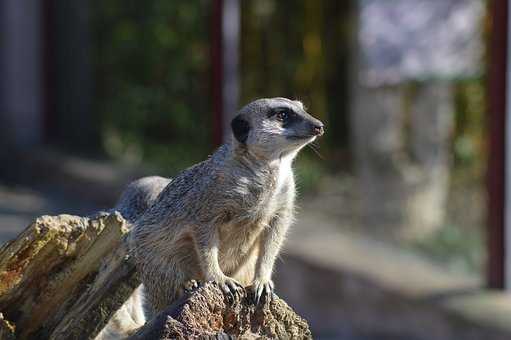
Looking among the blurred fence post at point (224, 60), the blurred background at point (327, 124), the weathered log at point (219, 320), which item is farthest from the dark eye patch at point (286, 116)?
the blurred fence post at point (224, 60)

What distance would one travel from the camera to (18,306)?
11.0ft

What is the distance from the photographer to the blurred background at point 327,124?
7188mm

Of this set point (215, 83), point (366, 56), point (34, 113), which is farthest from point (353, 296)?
point (34, 113)

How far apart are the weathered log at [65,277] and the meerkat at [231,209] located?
0.11 meters

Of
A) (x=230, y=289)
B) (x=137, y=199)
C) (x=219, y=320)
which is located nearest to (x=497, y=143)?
(x=137, y=199)

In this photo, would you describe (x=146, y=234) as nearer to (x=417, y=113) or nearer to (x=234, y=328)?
(x=234, y=328)

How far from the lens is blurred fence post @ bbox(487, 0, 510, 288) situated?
22.6 ft

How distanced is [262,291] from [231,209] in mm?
395

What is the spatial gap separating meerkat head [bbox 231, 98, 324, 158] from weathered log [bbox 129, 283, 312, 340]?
600 mm

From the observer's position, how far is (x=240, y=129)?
3570 mm

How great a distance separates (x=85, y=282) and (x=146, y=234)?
0.24m

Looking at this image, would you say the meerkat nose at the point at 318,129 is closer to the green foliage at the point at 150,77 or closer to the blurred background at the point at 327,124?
the blurred background at the point at 327,124

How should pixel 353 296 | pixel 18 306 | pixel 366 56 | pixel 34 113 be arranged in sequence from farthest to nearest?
pixel 34 113 < pixel 366 56 < pixel 353 296 < pixel 18 306

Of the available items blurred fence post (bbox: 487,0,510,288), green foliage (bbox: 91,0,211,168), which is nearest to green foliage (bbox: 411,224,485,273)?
blurred fence post (bbox: 487,0,510,288)
